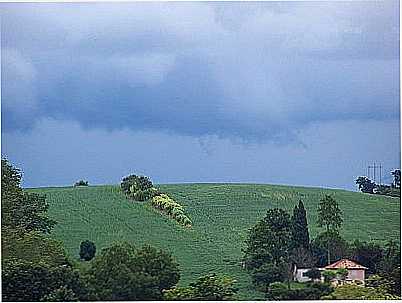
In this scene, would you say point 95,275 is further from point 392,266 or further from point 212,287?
point 392,266

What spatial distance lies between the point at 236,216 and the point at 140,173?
681 mm

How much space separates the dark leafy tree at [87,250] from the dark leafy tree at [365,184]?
1.75 meters

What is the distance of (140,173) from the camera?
344 inches

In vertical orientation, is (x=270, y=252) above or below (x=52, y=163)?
below

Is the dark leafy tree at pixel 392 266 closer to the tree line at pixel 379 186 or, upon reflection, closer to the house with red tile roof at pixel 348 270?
the house with red tile roof at pixel 348 270

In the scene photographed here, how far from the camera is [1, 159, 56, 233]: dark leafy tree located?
28.8ft

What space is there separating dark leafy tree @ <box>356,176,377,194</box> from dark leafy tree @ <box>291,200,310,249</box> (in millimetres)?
391

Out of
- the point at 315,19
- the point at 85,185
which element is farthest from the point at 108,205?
the point at 315,19

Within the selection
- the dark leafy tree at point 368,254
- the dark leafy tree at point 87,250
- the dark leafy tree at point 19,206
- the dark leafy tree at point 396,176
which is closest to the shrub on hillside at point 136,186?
the dark leafy tree at point 87,250

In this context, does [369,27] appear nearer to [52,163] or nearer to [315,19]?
[315,19]

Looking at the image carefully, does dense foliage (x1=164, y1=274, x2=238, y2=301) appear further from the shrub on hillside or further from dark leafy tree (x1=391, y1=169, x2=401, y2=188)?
dark leafy tree (x1=391, y1=169, x2=401, y2=188)

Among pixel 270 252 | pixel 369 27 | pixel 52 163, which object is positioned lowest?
pixel 270 252

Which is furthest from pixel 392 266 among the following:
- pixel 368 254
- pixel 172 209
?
pixel 172 209

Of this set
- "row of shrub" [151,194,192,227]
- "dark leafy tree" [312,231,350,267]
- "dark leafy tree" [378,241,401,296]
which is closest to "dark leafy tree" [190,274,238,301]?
"row of shrub" [151,194,192,227]
